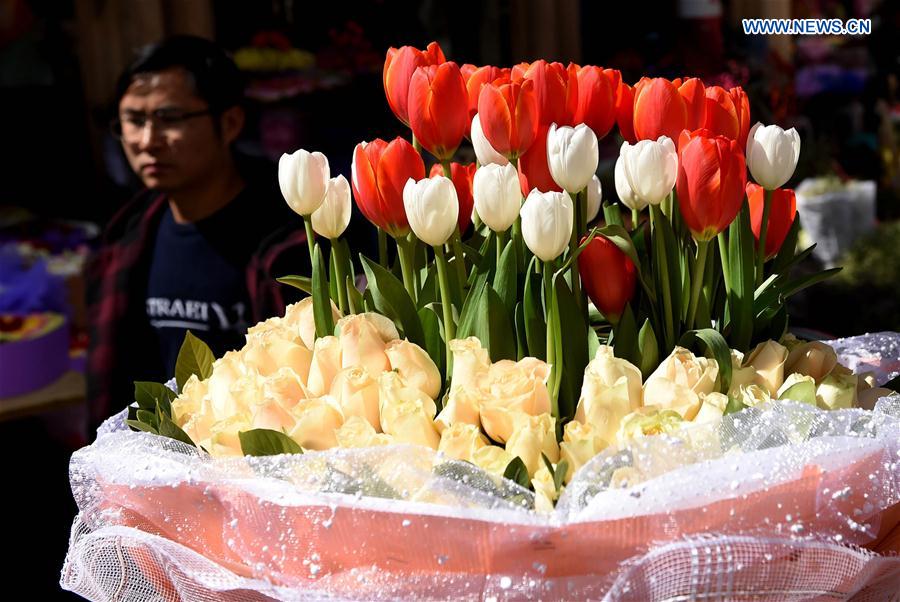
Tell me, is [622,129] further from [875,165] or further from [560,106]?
[875,165]

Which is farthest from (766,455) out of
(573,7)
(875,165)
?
(875,165)

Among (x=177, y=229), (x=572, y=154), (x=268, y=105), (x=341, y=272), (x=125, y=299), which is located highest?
(x=572, y=154)

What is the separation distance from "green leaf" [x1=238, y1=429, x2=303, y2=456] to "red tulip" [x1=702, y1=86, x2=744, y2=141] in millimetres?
406

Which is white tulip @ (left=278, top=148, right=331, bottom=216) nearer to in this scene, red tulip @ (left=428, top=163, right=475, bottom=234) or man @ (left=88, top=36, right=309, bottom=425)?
red tulip @ (left=428, top=163, right=475, bottom=234)

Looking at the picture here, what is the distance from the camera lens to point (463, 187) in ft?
3.00

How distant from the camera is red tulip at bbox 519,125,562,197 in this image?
0.85 m

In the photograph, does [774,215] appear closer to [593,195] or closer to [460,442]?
[593,195]

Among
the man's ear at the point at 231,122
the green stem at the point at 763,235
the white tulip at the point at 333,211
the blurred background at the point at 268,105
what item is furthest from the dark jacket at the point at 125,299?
the green stem at the point at 763,235

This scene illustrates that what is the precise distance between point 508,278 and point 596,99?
16 cm

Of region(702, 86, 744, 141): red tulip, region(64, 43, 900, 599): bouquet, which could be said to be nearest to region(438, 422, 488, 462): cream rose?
region(64, 43, 900, 599): bouquet

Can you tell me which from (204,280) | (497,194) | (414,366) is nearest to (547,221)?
(497,194)

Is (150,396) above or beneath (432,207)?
beneath

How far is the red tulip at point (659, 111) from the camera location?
0.81 m

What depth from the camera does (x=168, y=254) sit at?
2.39 meters
